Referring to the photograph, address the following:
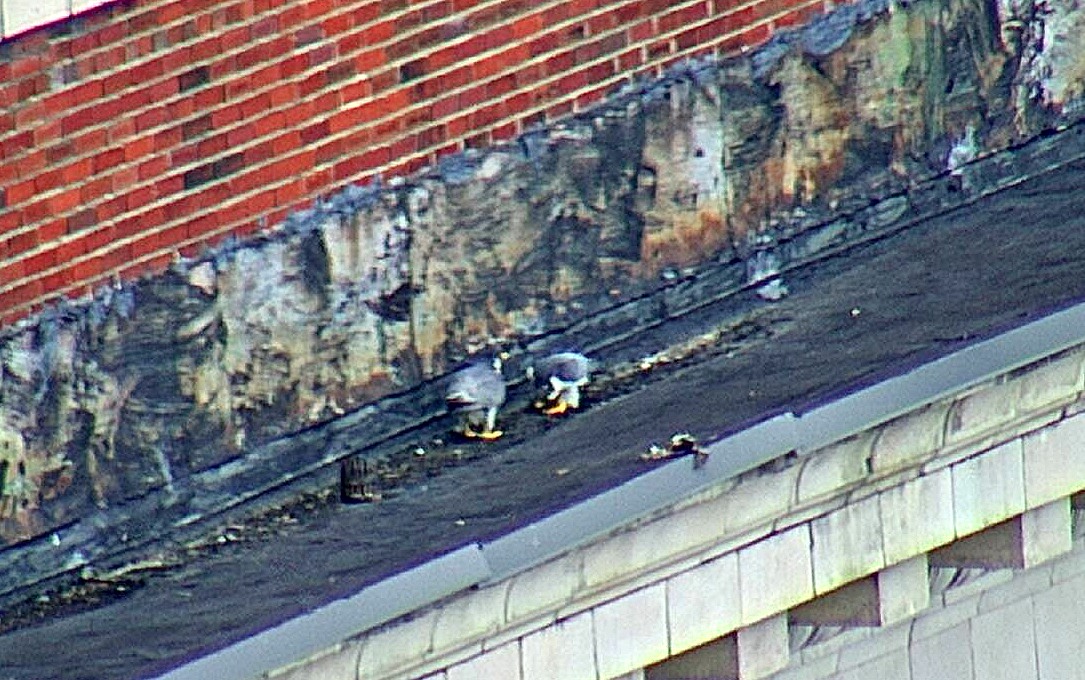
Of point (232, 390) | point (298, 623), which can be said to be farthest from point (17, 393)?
point (298, 623)

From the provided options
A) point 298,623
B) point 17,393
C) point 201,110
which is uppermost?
point 201,110

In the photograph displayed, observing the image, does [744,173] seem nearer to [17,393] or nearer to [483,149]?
[483,149]

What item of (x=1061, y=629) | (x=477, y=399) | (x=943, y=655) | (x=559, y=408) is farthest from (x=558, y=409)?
(x=1061, y=629)

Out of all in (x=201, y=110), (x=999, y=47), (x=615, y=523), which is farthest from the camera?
(x=999, y=47)

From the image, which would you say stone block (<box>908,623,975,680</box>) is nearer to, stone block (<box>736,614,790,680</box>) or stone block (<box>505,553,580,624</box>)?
stone block (<box>736,614,790,680</box>)

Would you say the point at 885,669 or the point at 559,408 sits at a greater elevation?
the point at 559,408

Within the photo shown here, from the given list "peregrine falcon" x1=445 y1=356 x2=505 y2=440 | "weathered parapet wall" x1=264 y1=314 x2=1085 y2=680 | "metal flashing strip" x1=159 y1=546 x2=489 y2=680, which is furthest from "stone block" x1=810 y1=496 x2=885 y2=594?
"metal flashing strip" x1=159 y1=546 x2=489 y2=680

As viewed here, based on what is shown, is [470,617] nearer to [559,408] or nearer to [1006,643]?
[559,408]
